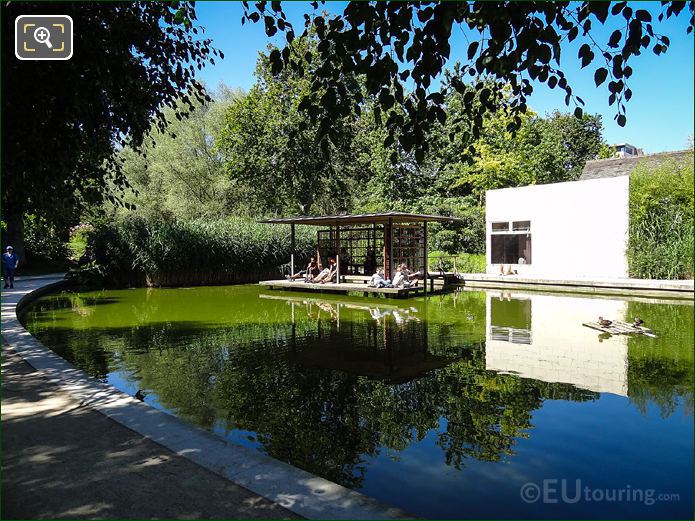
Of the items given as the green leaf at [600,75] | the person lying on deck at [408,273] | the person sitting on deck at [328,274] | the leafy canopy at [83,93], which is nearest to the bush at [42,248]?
the person sitting on deck at [328,274]

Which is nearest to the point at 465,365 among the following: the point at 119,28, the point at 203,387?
the point at 203,387

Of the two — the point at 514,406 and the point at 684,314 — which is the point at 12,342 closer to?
the point at 514,406

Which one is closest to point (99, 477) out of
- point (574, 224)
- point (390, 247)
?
point (390, 247)

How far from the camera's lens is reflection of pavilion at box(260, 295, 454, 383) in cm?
711

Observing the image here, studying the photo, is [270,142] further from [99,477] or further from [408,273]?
[99,477]

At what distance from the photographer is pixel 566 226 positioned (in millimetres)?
20281

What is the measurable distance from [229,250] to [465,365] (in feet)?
51.5

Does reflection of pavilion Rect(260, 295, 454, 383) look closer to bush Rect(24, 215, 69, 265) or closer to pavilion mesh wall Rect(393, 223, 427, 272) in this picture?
pavilion mesh wall Rect(393, 223, 427, 272)

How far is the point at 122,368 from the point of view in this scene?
7117mm

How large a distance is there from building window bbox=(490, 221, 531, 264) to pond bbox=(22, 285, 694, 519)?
999 cm

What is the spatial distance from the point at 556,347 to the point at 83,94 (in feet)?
25.0

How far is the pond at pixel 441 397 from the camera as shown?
3814mm

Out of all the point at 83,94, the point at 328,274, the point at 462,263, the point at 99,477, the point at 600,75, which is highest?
the point at 83,94

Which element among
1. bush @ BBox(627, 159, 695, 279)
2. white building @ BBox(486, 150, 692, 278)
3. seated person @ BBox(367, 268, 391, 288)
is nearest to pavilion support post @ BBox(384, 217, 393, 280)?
seated person @ BBox(367, 268, 391, 288)
